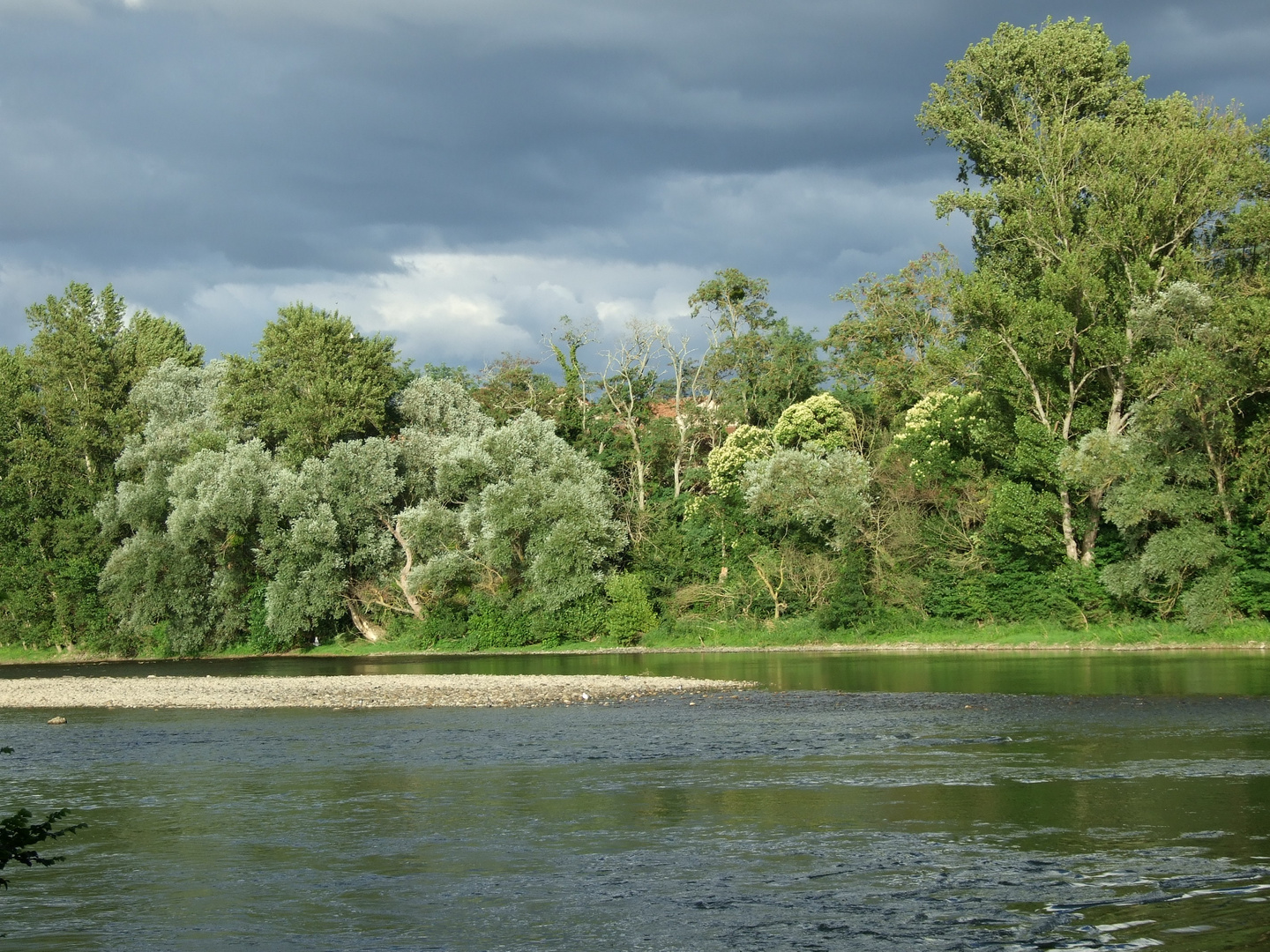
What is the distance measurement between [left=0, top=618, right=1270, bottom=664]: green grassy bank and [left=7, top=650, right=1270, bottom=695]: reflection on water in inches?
89.5

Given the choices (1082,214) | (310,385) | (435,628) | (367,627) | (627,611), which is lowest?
(435,628)

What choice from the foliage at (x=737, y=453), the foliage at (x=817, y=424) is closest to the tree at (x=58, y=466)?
the foliage at (x=737, y=453)

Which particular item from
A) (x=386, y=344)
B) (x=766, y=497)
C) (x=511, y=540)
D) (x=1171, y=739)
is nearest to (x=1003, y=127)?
(x=766, y=497)

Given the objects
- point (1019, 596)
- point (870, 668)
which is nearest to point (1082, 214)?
point (1019, 596)

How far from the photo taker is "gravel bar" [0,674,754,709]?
35.2m

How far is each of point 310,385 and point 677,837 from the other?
5575cm

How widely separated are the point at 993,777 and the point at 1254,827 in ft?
15.2

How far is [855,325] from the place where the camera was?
2778 inches

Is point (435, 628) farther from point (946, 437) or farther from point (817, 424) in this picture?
point (946, 437)

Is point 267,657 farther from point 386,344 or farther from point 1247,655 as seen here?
point 1247,655

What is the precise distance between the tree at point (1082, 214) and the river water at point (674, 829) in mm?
22566

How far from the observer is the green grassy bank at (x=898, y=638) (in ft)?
153

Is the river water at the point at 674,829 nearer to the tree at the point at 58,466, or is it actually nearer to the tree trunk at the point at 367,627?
the tree trunk at the point at 367,627

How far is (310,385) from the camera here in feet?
222
